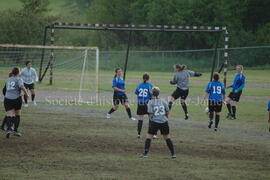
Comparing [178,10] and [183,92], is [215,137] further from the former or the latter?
[178,10]

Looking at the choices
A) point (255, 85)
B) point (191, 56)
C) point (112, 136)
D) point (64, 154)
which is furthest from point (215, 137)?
point (191, 56)

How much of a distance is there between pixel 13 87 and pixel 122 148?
12.2 feet

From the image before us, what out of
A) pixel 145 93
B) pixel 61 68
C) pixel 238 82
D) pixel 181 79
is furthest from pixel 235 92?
pixel 61 68

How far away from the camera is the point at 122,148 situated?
1623cm

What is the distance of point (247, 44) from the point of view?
197 ft

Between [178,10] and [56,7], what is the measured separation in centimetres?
6544

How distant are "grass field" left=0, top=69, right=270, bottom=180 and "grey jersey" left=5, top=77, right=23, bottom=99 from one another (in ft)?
4.25

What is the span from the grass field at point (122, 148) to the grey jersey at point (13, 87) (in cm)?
130

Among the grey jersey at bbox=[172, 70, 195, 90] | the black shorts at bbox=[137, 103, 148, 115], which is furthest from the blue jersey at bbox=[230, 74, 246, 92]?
the black shorts at bbox=[137, 103, 148, 115]

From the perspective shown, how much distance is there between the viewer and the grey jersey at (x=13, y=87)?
674 inches

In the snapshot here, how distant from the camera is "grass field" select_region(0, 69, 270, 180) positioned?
13.1 m

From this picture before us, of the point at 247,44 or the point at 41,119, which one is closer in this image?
the point at 41,119

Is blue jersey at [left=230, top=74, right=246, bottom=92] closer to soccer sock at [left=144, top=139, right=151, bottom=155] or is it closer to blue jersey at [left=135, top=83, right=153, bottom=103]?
blue jersey at [left=135, top=83, right=153, bottom=103]

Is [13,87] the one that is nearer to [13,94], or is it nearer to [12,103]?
[13,94]
